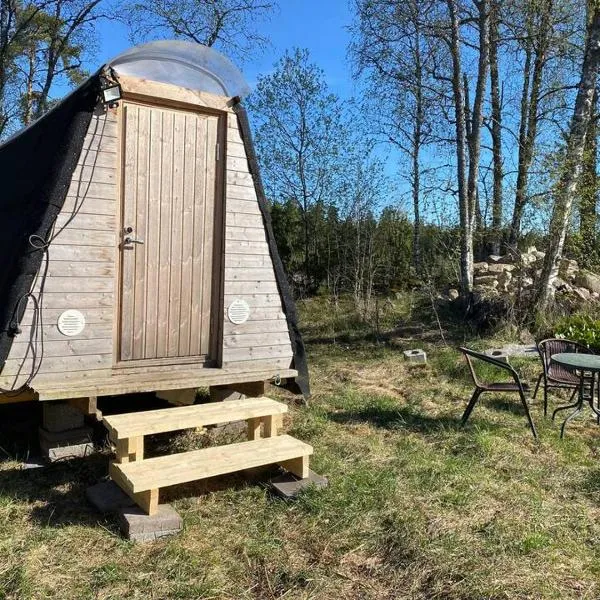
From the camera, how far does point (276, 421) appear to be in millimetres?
4254

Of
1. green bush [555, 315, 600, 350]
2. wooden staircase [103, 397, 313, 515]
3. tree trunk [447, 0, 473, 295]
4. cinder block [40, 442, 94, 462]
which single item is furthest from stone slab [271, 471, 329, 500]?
tree trunk [447, 0, 473, 295]

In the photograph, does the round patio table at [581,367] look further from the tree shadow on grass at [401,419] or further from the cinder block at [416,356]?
the cinder block at [416,356]

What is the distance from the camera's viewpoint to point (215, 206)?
4805mm

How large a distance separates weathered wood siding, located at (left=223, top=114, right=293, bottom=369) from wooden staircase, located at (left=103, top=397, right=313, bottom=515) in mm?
683

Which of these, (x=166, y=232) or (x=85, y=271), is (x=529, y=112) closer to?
(x=166, y=232)

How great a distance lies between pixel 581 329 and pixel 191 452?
20.7 feet

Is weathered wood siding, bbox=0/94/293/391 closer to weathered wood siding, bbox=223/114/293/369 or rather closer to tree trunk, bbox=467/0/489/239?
weathered wood siding, bbox=223/114/293/369

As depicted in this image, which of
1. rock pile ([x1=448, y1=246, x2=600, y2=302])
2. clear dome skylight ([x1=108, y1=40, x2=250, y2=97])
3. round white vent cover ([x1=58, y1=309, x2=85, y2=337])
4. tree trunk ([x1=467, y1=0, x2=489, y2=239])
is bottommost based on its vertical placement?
round white vent cover ([x1=58, y1=309, x2=85, y2=337])

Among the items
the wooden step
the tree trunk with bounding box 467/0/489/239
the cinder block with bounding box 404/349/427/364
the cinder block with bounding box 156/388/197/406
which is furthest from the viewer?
the tree trunk with bounding box 467/0/489/239

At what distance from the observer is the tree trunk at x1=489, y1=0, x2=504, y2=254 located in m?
10.1

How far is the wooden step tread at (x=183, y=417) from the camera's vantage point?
3629 millimetres

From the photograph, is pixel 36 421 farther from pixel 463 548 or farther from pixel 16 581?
pixel 463 548

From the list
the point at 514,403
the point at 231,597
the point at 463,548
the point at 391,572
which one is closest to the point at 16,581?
the point at 231,597

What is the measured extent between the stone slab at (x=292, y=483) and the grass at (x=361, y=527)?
0.07 metres
